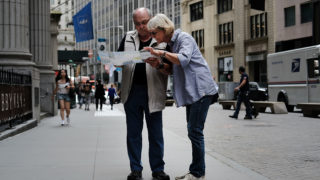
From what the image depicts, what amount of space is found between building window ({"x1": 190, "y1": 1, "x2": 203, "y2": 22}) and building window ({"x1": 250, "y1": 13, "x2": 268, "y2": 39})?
1119cm

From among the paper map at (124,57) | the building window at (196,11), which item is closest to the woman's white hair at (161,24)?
the paper map at (124,57)

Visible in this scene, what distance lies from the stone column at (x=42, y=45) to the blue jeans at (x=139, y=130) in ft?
49.3

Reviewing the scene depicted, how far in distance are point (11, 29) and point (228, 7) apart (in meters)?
42.2

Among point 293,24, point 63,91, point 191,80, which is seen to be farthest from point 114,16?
point 191,80

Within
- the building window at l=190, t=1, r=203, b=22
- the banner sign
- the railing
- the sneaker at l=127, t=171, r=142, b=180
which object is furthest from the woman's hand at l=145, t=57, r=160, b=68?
the building window at l=190, t=1, r=203, b=22

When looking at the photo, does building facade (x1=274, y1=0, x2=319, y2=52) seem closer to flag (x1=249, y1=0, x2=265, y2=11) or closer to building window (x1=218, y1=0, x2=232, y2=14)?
flag (x1=249, y1=0, x2=265, y2=11)

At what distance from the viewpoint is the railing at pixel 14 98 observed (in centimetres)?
1070

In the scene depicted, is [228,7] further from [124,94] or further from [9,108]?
[124,94]

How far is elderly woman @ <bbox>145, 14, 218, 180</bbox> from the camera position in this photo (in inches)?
199

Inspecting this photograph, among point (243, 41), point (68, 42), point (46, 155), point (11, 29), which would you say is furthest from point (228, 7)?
point (68, 42)

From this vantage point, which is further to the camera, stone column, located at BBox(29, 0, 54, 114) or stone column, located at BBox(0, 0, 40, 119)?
stone column, located at BBox(29, 0, 54, 114)

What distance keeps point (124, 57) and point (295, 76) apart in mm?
18460

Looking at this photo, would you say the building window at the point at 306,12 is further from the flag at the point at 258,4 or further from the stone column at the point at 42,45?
the stone column at the point at 42,45

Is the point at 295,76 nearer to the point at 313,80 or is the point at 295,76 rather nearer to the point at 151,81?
the point at 313,80
